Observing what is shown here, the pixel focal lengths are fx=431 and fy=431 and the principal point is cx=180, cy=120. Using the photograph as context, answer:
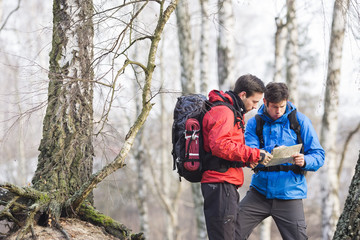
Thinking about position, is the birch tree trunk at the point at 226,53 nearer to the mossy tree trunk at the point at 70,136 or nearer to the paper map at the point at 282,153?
the mossy tree trunk at the point at 70,136

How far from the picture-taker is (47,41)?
14.7ft

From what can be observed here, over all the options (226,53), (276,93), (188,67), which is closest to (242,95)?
(276,93)

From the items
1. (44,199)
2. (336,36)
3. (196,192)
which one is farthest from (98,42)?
(196,192)

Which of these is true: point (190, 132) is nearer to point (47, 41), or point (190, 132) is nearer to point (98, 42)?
point (98, 42)

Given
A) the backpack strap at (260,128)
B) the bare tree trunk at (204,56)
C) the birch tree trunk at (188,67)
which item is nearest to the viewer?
the backpack strap at (260,128)

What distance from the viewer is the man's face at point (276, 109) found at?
13.0 ft

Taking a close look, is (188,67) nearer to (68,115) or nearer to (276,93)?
(68,115)

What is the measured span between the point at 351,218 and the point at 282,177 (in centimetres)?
89

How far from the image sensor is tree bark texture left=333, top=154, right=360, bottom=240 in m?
3.09

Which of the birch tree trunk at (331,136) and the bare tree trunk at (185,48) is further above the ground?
the bare tree trunk at (185,48)

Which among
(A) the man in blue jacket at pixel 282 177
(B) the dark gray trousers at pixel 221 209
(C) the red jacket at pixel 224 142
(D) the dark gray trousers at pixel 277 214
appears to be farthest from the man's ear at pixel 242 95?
(D) the dark gray trousers at pixel 277 214

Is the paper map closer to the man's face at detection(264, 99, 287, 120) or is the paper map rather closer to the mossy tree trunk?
the man's face at detection(264, 99, 287, 120)

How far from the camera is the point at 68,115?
14.8 ft

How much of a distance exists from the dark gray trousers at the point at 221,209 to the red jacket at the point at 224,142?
66mm
